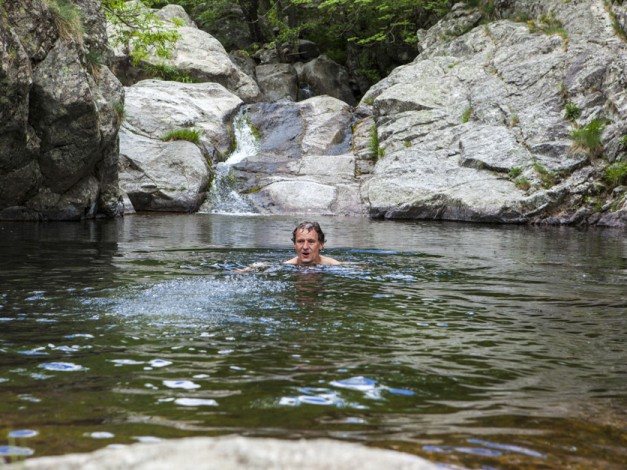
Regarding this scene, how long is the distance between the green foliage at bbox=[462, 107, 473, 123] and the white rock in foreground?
2252 cm

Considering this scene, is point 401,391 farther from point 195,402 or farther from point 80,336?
point 80,336

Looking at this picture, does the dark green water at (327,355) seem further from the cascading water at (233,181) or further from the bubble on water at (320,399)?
the cascading water at (233,181)

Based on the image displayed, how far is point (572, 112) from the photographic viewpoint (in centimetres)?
2122

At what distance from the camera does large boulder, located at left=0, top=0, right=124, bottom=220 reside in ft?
46.2

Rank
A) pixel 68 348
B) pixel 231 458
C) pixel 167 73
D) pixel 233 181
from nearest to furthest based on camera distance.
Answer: pixel 231 458
pixel 68 348
pixel 233 181
pixel 167 73

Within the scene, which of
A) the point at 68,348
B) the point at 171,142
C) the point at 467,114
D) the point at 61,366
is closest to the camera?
the point at 61,366

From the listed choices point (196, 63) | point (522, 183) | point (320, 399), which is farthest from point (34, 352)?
point (196, 63)

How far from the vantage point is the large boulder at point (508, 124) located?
64.0 feet

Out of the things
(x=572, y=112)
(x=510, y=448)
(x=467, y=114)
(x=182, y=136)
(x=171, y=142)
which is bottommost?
(x=510, y=448)

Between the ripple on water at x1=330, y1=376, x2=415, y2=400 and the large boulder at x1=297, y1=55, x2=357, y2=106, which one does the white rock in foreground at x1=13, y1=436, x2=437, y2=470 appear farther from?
the large boulder at x1=297, y1=55, x2=357, y2=106

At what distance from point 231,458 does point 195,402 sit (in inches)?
68.8

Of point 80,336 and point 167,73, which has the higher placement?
point 167,73

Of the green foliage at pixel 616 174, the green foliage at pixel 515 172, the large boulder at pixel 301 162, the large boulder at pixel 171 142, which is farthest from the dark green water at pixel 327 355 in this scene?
the large boulder at pixel 301 162

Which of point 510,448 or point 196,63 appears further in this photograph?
point 196,63
